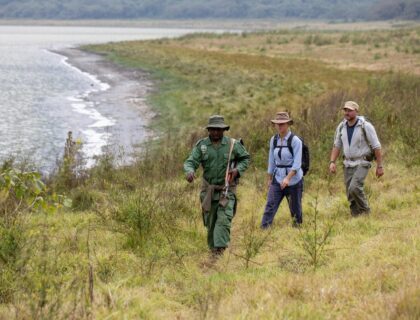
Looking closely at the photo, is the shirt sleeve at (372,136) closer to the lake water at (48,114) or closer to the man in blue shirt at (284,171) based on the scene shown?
the man in blue shirt at (284,171)

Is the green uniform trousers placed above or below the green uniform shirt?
below

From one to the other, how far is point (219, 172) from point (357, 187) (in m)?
2.16

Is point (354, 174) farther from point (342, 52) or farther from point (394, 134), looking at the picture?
point (342, 52)

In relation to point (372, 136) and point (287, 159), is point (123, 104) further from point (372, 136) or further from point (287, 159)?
point (372, 136)

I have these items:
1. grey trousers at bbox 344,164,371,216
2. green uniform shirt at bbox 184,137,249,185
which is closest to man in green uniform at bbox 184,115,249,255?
green uniform shirt at bbox 184,137,249,185

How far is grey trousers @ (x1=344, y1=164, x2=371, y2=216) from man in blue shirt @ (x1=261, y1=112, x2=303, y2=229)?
732 mm

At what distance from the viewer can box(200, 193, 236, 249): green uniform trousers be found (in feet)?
24.7

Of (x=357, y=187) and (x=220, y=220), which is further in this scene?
(x=357, y=187)

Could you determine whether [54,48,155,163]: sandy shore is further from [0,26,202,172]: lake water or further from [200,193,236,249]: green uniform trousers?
[200,193,236,249]: green uniform trousers

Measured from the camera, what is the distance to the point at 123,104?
92.3 ft

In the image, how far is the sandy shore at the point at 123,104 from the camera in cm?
1939

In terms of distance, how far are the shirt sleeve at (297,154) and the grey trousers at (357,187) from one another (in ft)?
2.86

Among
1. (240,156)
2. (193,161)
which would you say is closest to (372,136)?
(240,156)

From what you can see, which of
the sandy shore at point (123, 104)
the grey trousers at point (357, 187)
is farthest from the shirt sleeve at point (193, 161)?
the sandy shore at point (123, 104)
